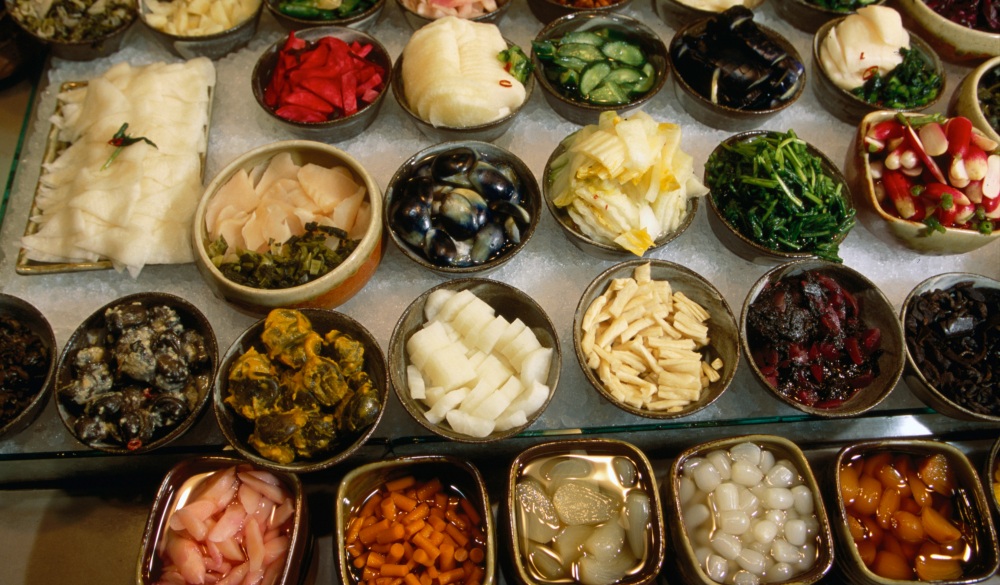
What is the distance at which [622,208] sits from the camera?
2352mm

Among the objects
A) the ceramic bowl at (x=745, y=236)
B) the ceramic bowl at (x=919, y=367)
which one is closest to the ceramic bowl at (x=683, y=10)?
the ceramic bowl at (x=745, y=236)

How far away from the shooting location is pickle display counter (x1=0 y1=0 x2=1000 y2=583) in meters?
2.22

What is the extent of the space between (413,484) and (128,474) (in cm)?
106

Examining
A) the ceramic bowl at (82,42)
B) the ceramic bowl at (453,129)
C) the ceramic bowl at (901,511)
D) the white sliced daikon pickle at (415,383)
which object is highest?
the ceramic bowl at (82,42)

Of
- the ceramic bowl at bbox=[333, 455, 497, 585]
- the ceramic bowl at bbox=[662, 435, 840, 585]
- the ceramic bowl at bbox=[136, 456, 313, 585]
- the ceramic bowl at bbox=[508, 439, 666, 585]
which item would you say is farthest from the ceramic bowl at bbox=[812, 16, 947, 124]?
the ceramic bowl at bbox=[136, 456, 313, 585]

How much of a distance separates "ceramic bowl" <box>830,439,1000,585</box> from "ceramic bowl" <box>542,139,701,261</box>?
930 millimetres

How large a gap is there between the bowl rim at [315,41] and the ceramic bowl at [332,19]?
20mm

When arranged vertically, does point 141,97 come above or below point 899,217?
above

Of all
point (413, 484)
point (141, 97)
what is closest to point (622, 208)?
point (413, 484)

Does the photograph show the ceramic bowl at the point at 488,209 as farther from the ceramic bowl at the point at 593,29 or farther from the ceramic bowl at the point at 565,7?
the ceramic bowl at the point at 565,7

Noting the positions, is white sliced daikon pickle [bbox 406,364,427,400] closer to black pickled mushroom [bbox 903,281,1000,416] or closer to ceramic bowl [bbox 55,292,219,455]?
ceramic bowl [bbox 55,292,219,455]

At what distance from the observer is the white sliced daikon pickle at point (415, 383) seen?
6.98ft

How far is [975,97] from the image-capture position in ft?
8.94

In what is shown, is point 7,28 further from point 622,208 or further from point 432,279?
point 622,208
